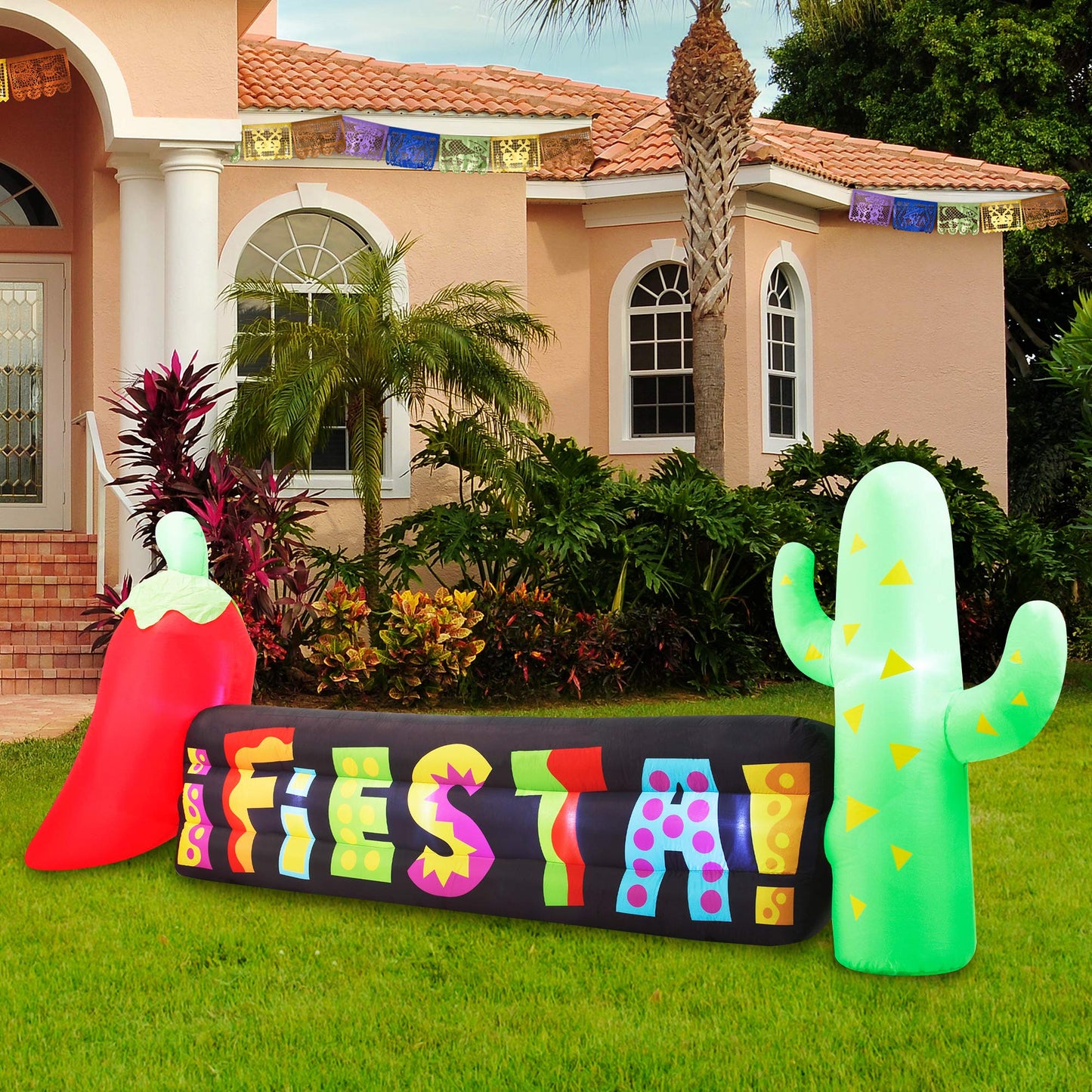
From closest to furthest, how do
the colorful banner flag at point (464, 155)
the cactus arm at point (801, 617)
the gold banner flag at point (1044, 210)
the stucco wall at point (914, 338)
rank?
1. the cactus arm at point (801, 617)
2. the colorful banner flag at point (464, 155)
3. the stucco wall at point (914, 338)
4. the gold banner flag at point (1044, 210)

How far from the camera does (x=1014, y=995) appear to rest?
3953 millimetres

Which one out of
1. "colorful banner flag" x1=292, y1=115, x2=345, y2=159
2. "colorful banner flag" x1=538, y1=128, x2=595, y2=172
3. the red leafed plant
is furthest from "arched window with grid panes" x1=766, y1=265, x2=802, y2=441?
the red leafed plant

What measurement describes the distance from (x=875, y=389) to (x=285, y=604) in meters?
8.35

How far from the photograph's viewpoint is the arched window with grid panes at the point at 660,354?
14.0 m

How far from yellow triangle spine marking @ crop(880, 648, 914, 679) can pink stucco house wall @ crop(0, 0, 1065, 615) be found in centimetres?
722

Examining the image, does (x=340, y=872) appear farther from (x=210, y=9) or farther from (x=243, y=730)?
(x=210, y=9)

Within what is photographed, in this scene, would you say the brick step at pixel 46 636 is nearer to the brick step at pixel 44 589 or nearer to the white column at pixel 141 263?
the brick step at pixel 44 589

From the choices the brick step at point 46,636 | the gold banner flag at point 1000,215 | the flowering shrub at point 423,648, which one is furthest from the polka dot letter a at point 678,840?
the gold banner flag at point 1000,215

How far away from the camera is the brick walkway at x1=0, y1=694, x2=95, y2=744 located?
820 centimetres

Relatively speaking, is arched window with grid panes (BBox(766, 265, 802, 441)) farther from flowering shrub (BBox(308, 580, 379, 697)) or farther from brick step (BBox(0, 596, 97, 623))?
brick step (BBox(0, 596, 97, 623))

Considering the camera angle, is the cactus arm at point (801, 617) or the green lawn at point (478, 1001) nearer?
the green lawn at point (478, 1001)

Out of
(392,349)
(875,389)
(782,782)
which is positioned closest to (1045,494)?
(875,389)

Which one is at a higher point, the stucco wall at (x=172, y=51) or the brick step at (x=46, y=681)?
the stucco wall at (x=172, y=51)

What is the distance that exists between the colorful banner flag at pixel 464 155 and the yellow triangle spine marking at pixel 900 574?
885cm
